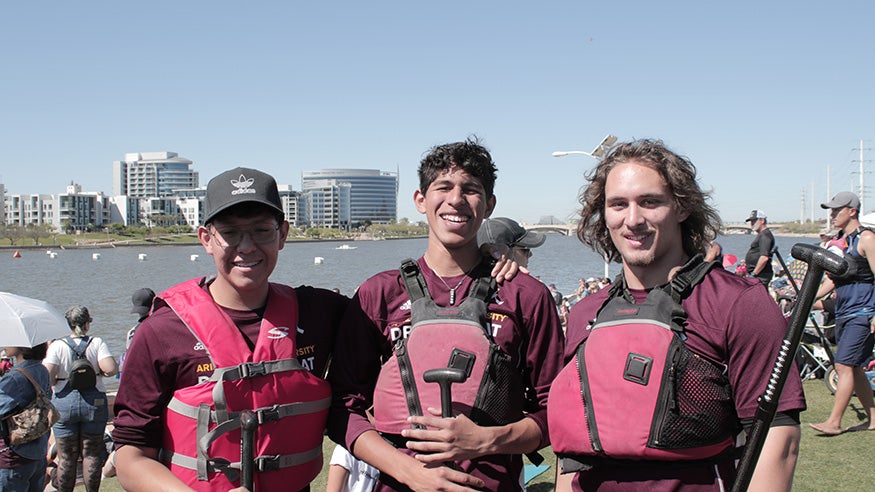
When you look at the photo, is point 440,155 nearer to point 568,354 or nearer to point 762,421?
point 568,354

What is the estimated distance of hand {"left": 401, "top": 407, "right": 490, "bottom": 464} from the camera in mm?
2213

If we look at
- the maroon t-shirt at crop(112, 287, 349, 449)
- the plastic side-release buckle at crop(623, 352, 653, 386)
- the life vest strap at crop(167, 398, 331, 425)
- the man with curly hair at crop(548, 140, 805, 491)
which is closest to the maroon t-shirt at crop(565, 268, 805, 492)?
the man with curly hair at crop(548, 140, 805, 491)

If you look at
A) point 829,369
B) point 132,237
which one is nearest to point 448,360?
point 829,369

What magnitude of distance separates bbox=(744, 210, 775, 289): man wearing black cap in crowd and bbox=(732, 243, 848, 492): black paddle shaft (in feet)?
29.4

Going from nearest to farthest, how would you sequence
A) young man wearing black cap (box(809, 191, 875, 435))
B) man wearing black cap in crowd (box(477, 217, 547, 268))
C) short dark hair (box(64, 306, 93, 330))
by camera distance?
man wearing black cap in crowd (box(477, 217, 547, 268)), young man wearing black cap (box(809, 191, 875, 435)), short dark hair (box(64, 306, 93, 330))

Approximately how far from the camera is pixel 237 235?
8.20ft

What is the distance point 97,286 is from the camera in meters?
42.9

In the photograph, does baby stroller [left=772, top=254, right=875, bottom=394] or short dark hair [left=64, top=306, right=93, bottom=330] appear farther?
baby stroller [left=772, top=254, right=875, bottom=394]

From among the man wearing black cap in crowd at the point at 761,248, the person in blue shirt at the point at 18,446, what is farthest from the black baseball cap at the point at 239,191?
the man wearing black cap in crowd at the point at 761,248

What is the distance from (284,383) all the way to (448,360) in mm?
601

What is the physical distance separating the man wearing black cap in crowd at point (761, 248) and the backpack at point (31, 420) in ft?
29.9

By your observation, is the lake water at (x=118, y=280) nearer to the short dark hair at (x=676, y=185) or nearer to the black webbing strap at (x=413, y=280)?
the black webbing strap at (x=413, y=280)

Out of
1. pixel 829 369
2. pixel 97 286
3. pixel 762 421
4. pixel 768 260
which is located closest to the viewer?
pixel 762 421

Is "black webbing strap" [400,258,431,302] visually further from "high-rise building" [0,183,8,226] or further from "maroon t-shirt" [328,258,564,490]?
"high-rise building" [0,183,8,226]
